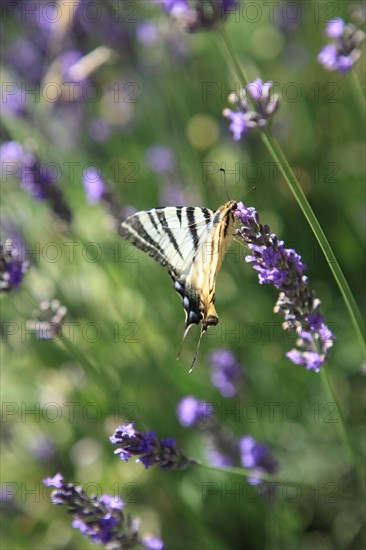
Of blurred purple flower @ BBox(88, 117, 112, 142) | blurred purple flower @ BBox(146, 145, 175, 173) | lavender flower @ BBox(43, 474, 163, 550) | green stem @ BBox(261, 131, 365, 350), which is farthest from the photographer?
blurred purple flower @ BBox(88, 117, 112, 142)

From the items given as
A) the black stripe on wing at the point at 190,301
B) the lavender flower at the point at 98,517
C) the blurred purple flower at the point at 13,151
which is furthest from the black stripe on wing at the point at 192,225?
the blurred purple flower at the point at 13,151

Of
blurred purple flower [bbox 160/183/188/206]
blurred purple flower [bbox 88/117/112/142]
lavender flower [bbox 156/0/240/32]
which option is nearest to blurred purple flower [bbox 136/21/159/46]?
blurred purple flower [bbox 88/117/112/142]

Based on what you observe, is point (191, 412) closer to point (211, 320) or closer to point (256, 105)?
point (211, 320)

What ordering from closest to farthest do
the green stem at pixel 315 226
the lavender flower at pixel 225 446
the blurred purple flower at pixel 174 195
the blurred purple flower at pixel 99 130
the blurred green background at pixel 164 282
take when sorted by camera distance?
the green stem at pixel 315 226 < the lavender flower at pixel 225 446 < the blurred green background at pixel 164 282 < the blurred purple flower at pixel 174 195 < the blurred purple flower at pixel 99 130

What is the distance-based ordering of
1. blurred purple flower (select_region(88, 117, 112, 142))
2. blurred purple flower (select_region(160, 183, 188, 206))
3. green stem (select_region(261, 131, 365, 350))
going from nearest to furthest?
green stem (select_region(261, 131, 365, 350)) < blurred purple flower (select_region(160, 183, 188, 206)) < blurred purple flower (select_region(88, 117, 112, 142))

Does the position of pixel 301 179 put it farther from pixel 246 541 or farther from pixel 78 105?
pixel 246 541

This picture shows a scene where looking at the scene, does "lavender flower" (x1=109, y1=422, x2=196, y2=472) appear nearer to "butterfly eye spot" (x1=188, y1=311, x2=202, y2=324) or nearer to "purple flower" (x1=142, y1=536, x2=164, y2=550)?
"purple flower" (x1=142, y1=536, x2=164, y2=550)

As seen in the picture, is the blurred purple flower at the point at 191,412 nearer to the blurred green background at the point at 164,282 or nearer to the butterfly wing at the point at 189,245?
the blurred green background at the point at 164,282
